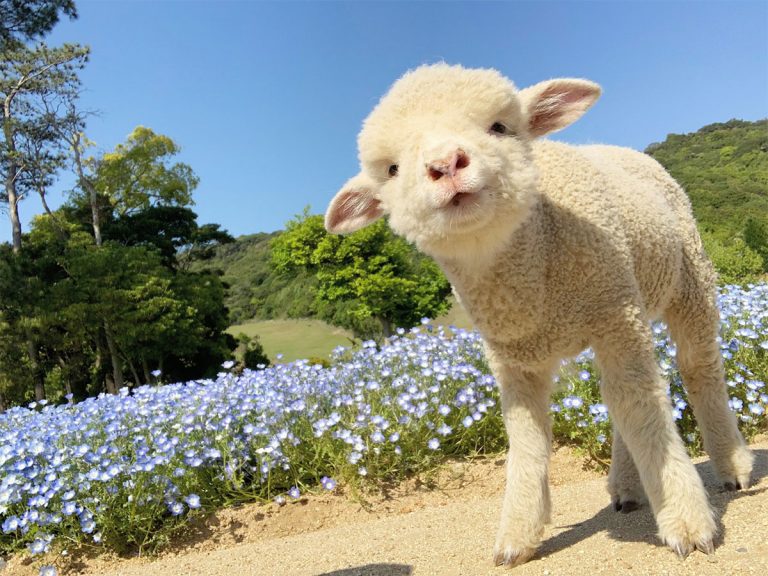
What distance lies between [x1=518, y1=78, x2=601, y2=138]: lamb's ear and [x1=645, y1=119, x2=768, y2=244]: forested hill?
25584mm

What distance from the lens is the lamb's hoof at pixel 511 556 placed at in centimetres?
231

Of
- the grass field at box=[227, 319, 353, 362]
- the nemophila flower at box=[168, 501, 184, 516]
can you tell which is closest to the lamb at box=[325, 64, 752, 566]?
the nemophila flower at box=[168, 501, 184, 516]

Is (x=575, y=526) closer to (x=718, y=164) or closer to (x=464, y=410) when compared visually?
(x=464, y=410)

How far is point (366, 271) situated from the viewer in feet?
89.5

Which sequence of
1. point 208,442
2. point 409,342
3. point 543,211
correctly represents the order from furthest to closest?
1. point 409,342
2. point 208,442
3. point 543,211

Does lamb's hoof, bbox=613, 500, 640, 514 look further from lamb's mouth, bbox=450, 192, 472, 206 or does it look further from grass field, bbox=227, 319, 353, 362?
grass field, bbox=227, 319, 353, 362

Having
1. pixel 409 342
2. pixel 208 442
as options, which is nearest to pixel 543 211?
pixel 208 442

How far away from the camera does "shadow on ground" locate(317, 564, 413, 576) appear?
2.57m

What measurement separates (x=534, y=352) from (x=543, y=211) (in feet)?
1.83

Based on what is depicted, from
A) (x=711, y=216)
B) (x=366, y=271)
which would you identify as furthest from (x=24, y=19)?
(x=711, y=216)

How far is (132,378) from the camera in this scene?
23.6 m

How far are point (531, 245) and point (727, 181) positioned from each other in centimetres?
3771

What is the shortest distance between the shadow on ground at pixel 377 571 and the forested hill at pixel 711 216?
16.6 metres

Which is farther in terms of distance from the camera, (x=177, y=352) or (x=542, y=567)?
(x=177, y=352)
